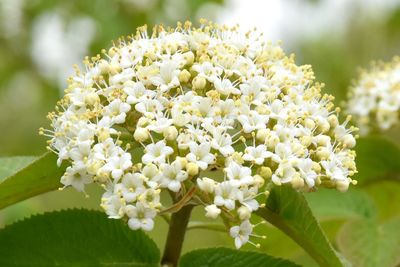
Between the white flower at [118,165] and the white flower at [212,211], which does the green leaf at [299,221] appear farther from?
the white flower at [118,165]

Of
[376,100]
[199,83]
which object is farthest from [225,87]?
[376,100]

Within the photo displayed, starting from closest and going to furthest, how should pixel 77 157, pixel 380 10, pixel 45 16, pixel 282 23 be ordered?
pixel 77 157, pixel 45 16, pixel 282 23, pixel 380 10

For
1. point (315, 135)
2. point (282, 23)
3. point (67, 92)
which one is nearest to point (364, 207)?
point (315, 135)

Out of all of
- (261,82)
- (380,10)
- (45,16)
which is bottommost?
(261,82)

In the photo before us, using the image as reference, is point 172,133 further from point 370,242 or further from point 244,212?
point 370,242

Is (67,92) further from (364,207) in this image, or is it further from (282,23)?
(282,23)

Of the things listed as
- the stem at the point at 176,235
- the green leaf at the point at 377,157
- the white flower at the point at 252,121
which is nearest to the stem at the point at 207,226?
the stem at the point at 176,235
